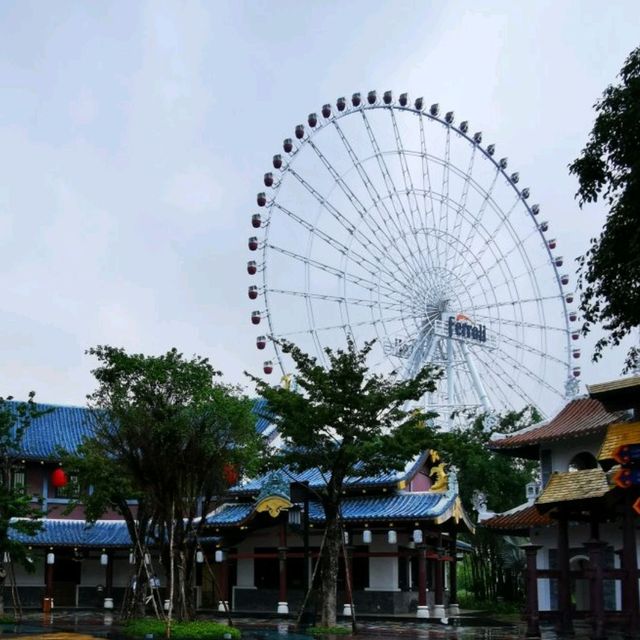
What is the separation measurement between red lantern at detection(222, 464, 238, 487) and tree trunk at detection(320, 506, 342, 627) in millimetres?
2767

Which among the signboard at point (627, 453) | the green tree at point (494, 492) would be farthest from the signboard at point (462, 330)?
the signboard at point (627, 453)

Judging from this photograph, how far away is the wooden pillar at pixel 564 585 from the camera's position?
58.7 ft

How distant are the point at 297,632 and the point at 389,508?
8939 mm

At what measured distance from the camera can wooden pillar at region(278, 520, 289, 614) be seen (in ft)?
104

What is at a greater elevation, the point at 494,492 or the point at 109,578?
the point at 494,492

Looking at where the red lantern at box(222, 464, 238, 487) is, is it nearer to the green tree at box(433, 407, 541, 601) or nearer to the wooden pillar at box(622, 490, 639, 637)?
the wooden pillar at box(622, 490, 639, 637)

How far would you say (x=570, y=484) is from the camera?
1778cm

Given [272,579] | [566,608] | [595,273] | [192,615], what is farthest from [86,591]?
[595,273]

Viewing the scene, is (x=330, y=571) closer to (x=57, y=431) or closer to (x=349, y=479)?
(x=349, y=479)

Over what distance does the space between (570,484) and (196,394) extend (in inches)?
480

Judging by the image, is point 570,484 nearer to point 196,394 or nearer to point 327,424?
point 327,424

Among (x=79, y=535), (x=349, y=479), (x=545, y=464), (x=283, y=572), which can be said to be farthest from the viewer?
(x=79, y=535)

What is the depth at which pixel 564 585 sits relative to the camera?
707 inches

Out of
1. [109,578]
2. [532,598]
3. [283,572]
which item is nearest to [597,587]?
[532,598]
